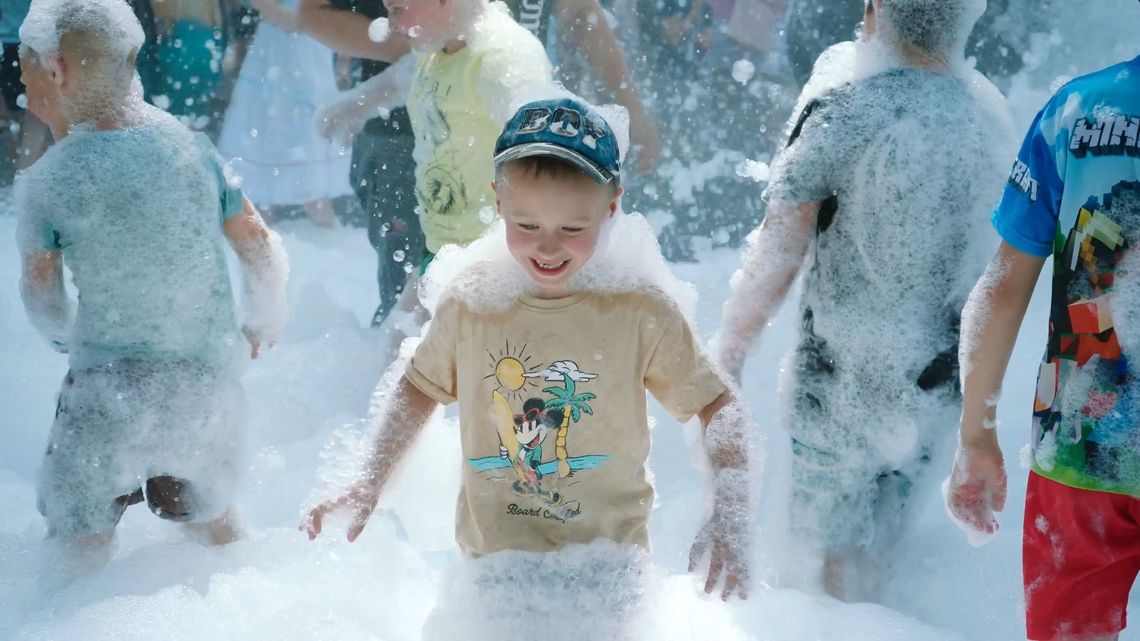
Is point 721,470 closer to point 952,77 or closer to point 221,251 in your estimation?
point 952,77

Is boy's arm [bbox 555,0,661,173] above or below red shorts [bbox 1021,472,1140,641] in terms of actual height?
above

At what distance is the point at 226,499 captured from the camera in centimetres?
263

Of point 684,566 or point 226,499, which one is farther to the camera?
point 684,566

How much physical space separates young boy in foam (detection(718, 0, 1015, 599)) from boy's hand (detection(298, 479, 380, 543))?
891 millimetres

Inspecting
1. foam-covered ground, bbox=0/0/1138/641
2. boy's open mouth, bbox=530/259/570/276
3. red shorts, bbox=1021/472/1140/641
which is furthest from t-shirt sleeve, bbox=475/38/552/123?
red shorts, bbox=1021/472/1140/641

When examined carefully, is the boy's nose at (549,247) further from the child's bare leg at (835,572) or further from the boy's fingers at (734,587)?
the child's bare leg at (835,572)

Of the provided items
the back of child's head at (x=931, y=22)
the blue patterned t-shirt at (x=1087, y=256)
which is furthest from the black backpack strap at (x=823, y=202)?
the blue patterned t-shirt at (x=1087, y=256)

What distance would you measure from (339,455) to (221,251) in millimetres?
806

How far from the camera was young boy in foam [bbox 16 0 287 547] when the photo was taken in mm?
2363

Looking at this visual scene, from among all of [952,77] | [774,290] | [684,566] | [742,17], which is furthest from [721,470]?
[742,17]

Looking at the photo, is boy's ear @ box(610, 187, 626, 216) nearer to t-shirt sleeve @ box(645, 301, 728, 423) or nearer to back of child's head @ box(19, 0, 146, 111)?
t-shirt sleeve @ box(645, 301, 728, 423)

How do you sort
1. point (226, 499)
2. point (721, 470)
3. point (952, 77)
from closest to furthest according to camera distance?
point (721, 470) < point (952, 77) < point (226, 499)

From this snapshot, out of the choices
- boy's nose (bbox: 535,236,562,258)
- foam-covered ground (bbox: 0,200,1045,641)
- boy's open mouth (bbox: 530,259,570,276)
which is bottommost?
foam-covered ground (bbox: 0,200,1045,641)

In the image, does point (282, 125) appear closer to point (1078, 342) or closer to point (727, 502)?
point (727, 502)
